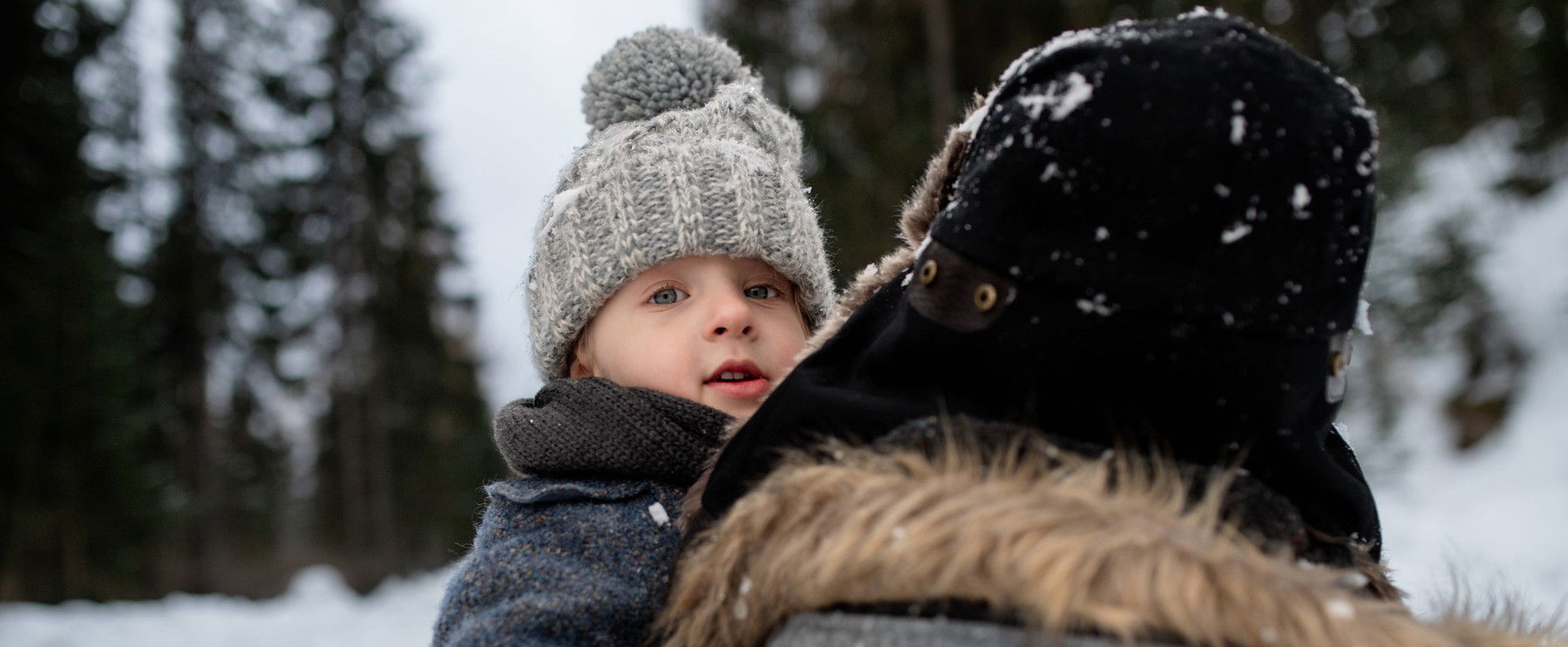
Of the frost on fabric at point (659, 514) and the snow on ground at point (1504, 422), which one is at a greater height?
the frost on fabric at point (659, 514)

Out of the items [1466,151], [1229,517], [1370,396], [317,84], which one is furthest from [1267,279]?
[1466,151]

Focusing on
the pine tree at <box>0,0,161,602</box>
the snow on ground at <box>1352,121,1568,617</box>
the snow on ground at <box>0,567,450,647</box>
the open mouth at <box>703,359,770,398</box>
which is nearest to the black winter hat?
the open mouth at <box>703,359,770,398</box>

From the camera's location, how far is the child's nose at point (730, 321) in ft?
5.98

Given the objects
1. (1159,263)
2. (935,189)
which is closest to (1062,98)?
(1159,263)

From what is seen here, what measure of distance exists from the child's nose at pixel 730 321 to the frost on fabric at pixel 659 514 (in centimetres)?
38

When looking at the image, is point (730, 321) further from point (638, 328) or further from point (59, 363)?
point (59, 363)

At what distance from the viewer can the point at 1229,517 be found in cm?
100

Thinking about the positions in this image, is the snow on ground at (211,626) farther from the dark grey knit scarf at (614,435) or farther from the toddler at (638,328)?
the dark grey knit scarf at (614,435)

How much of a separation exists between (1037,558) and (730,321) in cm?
101

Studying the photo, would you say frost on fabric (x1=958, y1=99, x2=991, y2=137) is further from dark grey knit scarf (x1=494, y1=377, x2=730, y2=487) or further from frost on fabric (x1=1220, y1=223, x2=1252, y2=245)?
dark grey knit scarf (x1=494, y1=377, x2=730, y2=487)

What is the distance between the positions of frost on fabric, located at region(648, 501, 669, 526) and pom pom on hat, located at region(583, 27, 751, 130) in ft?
3.21

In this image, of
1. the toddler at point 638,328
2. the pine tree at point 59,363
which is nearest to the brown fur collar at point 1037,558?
the toddler at point 638,328

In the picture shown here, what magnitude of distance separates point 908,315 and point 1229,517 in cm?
37

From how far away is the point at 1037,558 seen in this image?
2.92ft
